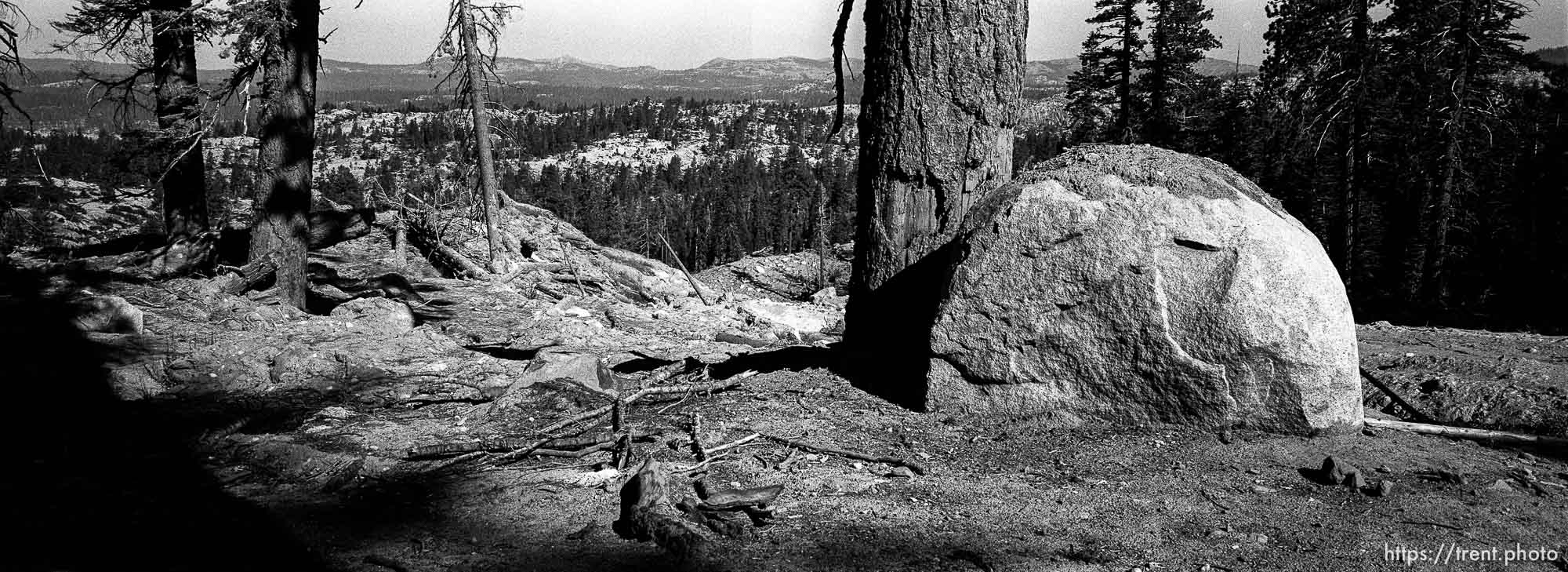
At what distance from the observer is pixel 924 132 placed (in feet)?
16.3

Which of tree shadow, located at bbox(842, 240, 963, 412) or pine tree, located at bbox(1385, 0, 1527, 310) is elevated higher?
pine tree, located at bbox(1385, 0, 1527, 310)

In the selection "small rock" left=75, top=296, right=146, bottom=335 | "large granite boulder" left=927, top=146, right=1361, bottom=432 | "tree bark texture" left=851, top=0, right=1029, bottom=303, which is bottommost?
"small rock" left=75, top=296, right=146, bottom=335

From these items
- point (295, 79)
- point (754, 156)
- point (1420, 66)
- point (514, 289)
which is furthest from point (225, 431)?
point (754, 156)

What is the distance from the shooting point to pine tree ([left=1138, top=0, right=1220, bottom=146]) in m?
24.7

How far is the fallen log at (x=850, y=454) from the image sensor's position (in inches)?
149

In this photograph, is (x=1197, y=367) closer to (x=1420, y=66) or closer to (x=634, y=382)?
(x=634, y=382)

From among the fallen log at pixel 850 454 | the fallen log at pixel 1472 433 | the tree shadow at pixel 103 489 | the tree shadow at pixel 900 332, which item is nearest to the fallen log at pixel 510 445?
the fallen log at pixel 850 454

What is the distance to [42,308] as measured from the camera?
23.0 feet

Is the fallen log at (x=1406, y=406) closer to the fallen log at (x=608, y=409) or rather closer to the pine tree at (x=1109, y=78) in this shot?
the fallen log at (x=608, y=409)

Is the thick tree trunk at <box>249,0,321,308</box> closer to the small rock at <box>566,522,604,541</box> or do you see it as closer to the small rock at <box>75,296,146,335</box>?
the small rock at <box>75,296,146,335</box>

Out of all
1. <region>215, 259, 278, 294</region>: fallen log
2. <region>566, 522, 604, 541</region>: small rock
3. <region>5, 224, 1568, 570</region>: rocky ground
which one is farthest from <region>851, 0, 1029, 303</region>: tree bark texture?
<region>215, 259, 278, 294</region>: fallen log

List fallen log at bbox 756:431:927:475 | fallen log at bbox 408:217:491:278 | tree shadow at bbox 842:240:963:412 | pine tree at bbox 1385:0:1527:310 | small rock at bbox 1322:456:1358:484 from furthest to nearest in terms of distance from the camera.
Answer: pine tree at bbox 1385:0:1527:310
fallen log at bbox 408:217:491:278
tree shadow at bbox 842:240:963:412
fallen log at bbox 756:431:927:475
small rock at bbox 1322:456:1358:484

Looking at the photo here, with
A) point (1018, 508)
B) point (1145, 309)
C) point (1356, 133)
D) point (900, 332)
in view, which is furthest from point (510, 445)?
point (1356, 133)

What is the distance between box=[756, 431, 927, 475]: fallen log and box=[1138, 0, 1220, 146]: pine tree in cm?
2514
